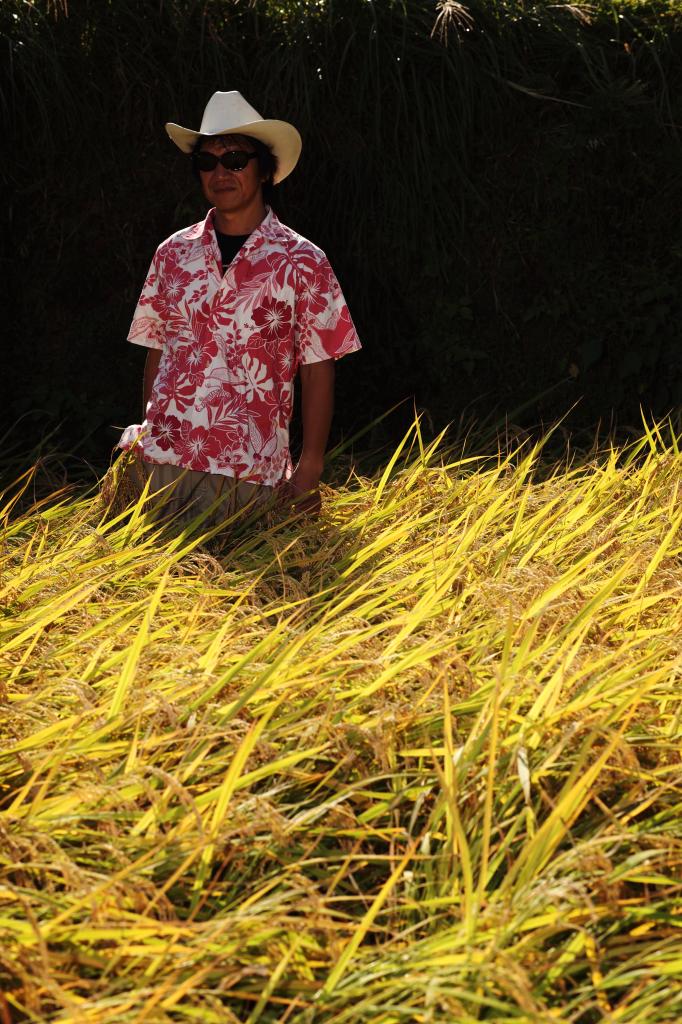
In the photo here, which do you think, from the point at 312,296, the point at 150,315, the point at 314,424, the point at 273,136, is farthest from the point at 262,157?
the point at 314,424

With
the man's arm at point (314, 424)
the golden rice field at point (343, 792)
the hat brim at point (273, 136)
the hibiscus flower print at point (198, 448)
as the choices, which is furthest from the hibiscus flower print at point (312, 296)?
the golden rice field at point (343, 792)

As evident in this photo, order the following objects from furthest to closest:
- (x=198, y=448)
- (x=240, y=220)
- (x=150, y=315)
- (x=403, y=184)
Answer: (x=403, y=184)
(x=150, y=315)
(x=240, y=220)
(x=198, y=448)

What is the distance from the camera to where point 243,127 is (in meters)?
3.58

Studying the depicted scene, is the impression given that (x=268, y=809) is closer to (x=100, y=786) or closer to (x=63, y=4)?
(x=100, y=786)

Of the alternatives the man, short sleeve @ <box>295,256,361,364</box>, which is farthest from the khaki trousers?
short sleeve @ <box>295,256,361,364</box>

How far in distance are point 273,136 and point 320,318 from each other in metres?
0.55

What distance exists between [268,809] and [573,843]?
467 millimetres

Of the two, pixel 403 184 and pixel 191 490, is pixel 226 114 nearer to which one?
pixel 403 184

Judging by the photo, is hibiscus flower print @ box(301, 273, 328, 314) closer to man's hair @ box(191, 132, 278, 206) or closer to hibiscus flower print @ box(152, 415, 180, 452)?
man's hair @ box(191, 132, 278, 206)

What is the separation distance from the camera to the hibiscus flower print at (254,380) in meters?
3.60

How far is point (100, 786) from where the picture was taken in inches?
77.5

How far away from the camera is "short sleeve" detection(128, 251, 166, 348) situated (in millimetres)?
3760

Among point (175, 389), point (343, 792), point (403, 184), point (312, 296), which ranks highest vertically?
point (403, 184)

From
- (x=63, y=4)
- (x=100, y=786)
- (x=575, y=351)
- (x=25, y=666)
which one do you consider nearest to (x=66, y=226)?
(x=63, y=4)
